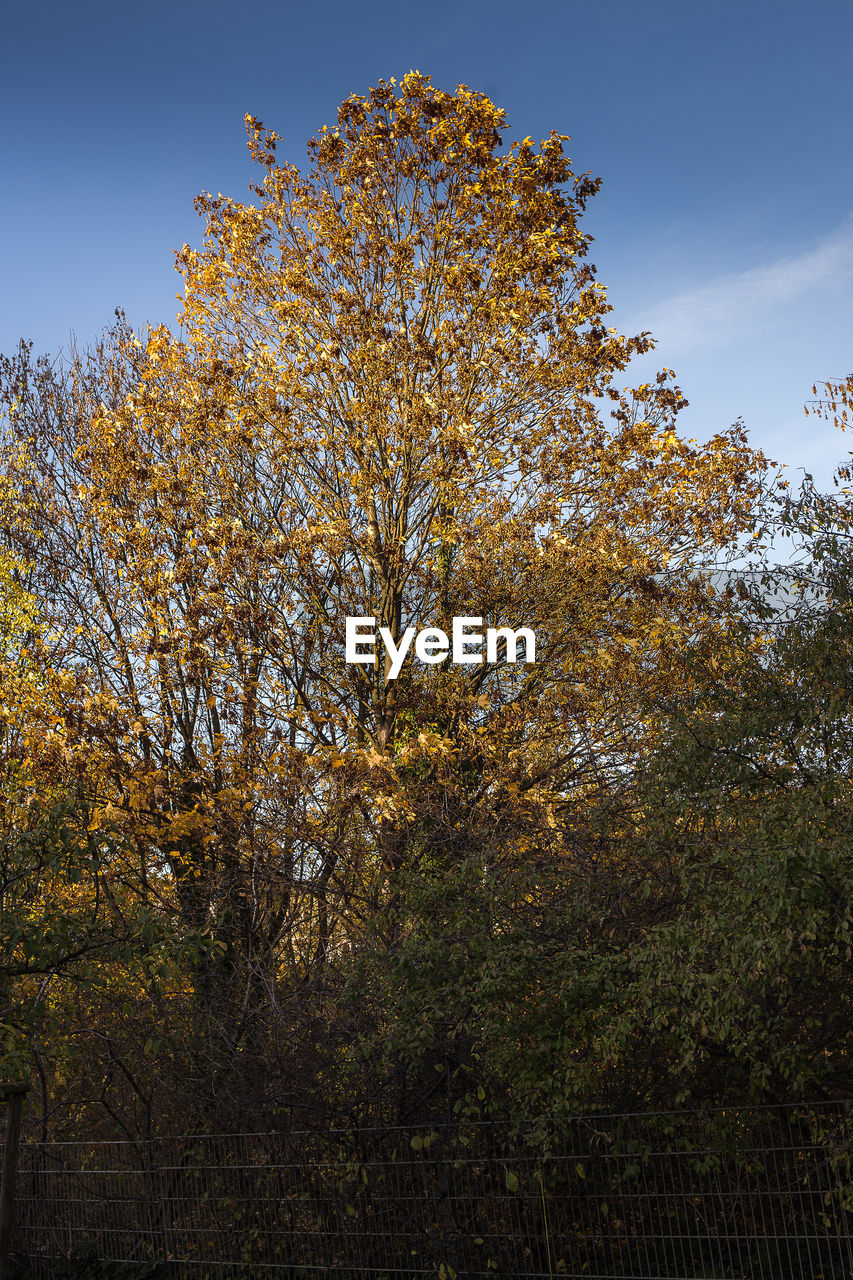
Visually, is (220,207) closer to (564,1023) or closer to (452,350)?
(452,350)

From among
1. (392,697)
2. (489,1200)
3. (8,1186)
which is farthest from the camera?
(392,697)

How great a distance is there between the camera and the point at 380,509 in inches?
574

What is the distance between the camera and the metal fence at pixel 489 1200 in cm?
649

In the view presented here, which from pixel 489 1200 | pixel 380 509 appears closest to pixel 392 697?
pixel 380 509

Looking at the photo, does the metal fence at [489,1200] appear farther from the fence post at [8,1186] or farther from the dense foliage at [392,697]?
the fence post at [8,1186]

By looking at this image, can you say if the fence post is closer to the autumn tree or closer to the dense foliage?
the dense foliage

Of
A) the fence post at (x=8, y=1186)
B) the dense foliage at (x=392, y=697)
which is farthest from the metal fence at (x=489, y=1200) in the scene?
the fence post at (x=8, y=1186)

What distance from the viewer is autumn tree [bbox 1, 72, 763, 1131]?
1255 cm

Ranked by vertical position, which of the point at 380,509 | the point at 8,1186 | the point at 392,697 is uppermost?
the point at 380,509

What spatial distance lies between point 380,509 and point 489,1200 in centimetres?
891

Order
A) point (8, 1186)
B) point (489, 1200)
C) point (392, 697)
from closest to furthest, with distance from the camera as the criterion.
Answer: point (8, 1186) < point (489, 1200) < point (392, 697)

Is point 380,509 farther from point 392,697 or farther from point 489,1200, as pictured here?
point 489,1200

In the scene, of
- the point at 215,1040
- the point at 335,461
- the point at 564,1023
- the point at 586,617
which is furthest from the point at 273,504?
the point at 564,1023

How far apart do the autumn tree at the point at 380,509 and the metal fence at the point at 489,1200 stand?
298 centimetres
